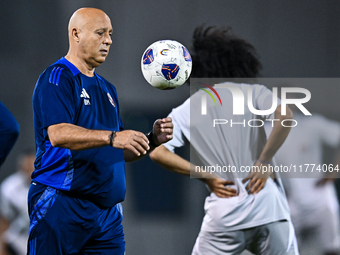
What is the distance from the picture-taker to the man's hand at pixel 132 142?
168cm

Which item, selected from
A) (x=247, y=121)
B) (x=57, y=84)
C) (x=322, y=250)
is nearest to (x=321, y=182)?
(x=322, y=250)

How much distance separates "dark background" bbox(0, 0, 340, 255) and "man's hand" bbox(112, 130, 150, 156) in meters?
1.59

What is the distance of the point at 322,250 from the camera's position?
3.11 m

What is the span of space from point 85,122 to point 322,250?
2.17 metres

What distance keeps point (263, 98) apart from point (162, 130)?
1078 millimetres

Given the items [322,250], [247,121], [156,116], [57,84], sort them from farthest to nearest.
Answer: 1. [156,116]
2. [322,250]
3. [247,121]
4. [57,84]

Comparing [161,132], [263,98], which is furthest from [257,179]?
[161,132]

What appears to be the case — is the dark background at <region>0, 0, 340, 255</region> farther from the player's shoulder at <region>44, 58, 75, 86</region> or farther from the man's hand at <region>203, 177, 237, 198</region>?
the player's shoulder at <region>44, 58, 75, 86</region>

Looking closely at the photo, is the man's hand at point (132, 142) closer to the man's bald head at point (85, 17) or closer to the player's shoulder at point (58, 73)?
the player's shoulder at point (58, 73)

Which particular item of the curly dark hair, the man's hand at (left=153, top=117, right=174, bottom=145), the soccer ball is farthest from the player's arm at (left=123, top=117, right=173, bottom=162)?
the curly dark hair

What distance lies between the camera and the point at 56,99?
71.5 inches

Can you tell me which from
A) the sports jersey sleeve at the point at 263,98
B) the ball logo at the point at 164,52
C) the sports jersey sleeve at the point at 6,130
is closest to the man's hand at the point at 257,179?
the sports jersey sleeve at the point at 263,98

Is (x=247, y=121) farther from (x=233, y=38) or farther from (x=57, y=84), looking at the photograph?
(x=57, y=84)

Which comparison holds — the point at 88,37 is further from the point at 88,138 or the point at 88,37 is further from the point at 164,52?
the point at 88,138
